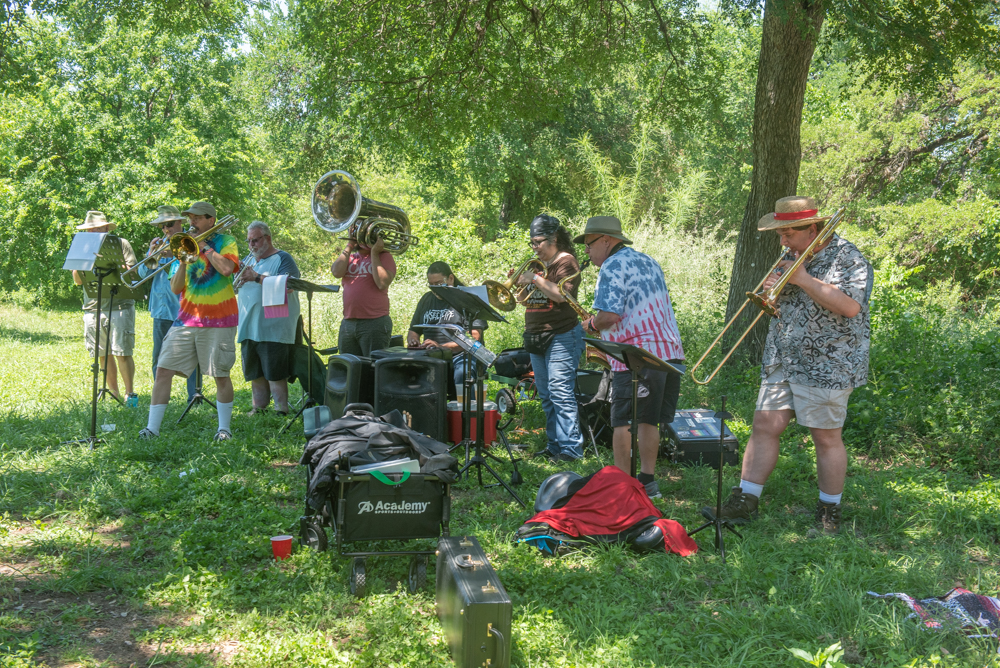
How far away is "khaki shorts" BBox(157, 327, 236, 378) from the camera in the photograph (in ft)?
18.9

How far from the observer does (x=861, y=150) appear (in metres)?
15.9

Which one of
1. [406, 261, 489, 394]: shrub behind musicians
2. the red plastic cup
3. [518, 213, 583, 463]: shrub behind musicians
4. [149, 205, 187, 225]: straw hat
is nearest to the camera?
the red plastic cup

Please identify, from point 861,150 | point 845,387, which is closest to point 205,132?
point 861,150

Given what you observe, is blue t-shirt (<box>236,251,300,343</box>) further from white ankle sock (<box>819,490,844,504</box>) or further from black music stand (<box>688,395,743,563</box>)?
white ankle sock (<box>819,490,844,504</box>)

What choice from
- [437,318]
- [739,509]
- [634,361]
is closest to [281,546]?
[634,361]

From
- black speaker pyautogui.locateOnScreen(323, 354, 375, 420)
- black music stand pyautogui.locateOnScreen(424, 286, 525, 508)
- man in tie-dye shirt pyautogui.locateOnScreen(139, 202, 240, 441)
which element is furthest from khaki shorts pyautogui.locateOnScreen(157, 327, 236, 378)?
black music stand pyautogui.locateOnScreen(424, 286, 525, 508)

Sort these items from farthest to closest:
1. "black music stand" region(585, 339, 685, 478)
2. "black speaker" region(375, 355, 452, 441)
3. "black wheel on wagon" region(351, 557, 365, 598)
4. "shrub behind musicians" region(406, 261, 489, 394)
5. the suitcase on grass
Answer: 1. "shrub behind musicians" region(406, 261, 489, 394)
2. "black speaker" region(375, 355, 452, 441)
3. "black music stand" region(585, 339, 685, 478)
4. "black wheel on wagon" region(351, 557, 365, 598)
5. the suitcase on grass

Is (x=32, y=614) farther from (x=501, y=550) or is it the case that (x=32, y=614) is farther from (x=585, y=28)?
(x=585, y=28)

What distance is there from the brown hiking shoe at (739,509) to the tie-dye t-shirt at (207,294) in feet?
12.9

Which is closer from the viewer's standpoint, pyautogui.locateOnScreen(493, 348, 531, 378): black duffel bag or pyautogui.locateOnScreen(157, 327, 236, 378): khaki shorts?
pyautogui.locateOnScreen(157, 327, 236, 378): khaki shorts

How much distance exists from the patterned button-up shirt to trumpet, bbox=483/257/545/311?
2080 mm

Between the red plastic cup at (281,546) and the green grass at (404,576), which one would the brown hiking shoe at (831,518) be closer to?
the green grass at (404,576)

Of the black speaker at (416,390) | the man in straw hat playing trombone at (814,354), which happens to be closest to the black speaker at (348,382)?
the black speaker at (416,390)

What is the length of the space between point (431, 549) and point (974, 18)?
22.2 feet
